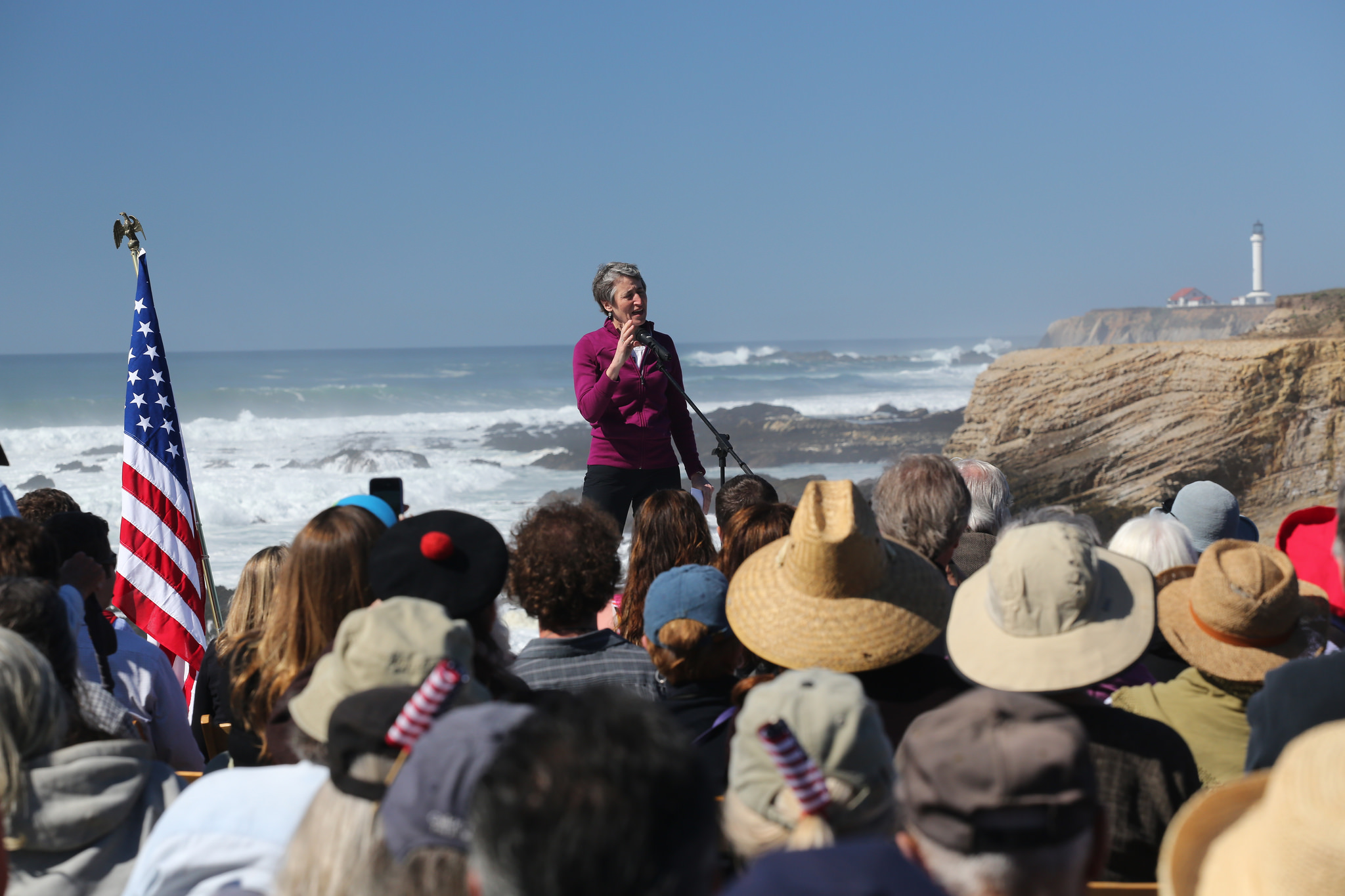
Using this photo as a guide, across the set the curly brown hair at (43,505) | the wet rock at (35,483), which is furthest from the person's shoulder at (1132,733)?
the wet rock at (35,483)

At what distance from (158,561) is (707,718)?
3472 millimetres

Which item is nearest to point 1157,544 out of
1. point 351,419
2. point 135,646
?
point 135,646

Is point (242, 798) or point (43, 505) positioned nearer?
point (242, 798)

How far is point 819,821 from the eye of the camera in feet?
4.77

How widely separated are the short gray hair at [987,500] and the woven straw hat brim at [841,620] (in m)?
1.56

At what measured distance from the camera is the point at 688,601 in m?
2.48

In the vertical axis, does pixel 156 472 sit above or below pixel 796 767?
above

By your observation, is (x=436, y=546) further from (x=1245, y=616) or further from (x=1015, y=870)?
(x=1245, y=616)

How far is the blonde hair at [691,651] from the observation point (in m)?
2.44

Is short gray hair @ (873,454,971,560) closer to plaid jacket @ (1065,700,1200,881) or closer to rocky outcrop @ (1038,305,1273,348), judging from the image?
plaid jacket @ (1065,700,1200,881)

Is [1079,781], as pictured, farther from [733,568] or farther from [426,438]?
[426,438]

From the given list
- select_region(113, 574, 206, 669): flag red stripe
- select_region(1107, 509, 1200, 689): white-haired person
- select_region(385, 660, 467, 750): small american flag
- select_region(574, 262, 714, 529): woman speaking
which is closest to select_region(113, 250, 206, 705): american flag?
select_region(113, 574, 206, 669): flag red stripe

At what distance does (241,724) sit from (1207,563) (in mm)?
2387

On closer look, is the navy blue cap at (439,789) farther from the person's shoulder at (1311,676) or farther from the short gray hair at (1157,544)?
the short gray hair at (1157,544)
